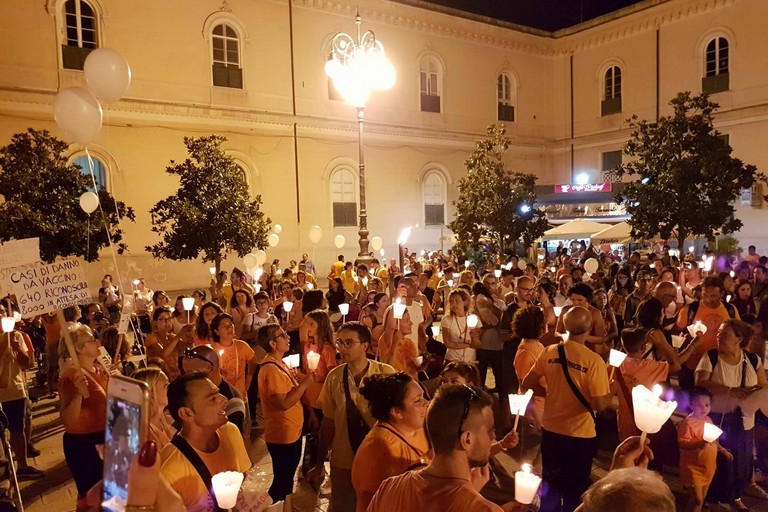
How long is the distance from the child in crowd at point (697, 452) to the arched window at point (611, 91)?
28.0 m

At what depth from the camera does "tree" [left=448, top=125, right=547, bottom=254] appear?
62.9ft

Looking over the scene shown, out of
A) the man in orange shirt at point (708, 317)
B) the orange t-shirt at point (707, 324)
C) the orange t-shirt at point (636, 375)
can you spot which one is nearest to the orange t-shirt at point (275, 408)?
the orange t-shirt at point (636, 375)

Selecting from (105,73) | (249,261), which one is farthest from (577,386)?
(249,261)

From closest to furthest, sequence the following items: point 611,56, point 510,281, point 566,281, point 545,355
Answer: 1. point 545,355
2. point 566,281
3. point 510,281
4. point 611,56

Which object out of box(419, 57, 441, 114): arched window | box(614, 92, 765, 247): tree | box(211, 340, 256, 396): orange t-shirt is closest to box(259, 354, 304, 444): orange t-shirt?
Result: box(211, 340, 256, 396): orange t-shirt

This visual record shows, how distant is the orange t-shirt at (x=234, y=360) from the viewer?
18.5 feet

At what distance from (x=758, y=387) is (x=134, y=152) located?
2042 centimetres

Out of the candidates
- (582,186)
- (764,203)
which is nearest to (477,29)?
(582,186)

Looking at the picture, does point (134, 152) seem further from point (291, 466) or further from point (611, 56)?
point (611, 56)

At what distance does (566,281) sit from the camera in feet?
33.5

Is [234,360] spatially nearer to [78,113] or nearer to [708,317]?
[78,113]

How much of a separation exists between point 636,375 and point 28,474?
623 centimetres

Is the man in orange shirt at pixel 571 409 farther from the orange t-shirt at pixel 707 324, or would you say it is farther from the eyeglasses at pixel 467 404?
the orange t-shirt at pixel 707 324

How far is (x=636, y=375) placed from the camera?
5.04m
